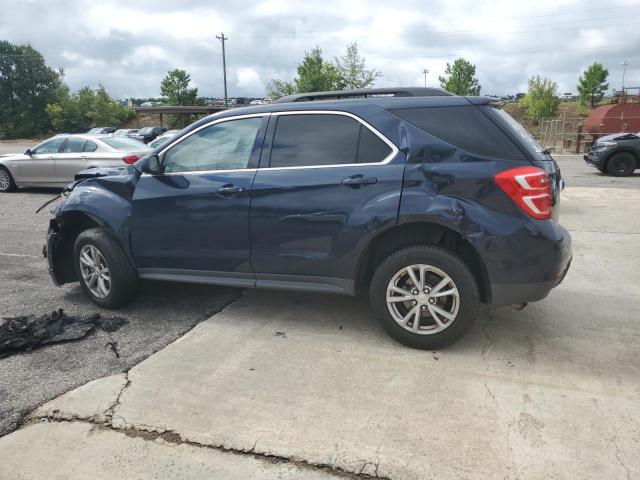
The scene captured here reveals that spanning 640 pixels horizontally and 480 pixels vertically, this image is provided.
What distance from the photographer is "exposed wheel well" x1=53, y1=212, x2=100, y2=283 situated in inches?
195

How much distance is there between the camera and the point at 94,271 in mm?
4793

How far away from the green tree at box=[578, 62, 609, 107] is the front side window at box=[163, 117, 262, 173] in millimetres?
77465

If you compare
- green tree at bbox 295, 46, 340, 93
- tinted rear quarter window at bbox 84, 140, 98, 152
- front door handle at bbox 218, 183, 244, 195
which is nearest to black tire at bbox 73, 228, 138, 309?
front door handle at bbox 218, 183, 244, 195

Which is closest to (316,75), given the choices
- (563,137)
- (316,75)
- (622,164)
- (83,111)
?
(316,75)

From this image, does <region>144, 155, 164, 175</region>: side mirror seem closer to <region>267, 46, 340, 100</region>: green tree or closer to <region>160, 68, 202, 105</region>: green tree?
<region>267, 46, 340, 100</region>: green tree

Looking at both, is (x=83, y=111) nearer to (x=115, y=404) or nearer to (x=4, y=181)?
(x=4, y=181)

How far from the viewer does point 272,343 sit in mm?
4004

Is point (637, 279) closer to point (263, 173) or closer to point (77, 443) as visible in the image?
point (263, 173)

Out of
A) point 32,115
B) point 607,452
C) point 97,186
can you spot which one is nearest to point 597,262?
point 607,452

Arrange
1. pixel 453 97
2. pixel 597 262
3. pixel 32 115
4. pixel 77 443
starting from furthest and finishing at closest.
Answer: pixel 32 115, pixel 597 262, pixel 453 97, pixel 77 443

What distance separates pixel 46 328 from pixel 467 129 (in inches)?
144

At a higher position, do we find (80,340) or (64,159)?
(64,159)

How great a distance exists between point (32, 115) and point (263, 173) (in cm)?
8175

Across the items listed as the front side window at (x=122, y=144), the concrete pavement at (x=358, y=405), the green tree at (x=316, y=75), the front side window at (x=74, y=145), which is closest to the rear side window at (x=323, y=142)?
the concrete pavement at (x=358, y=405)
